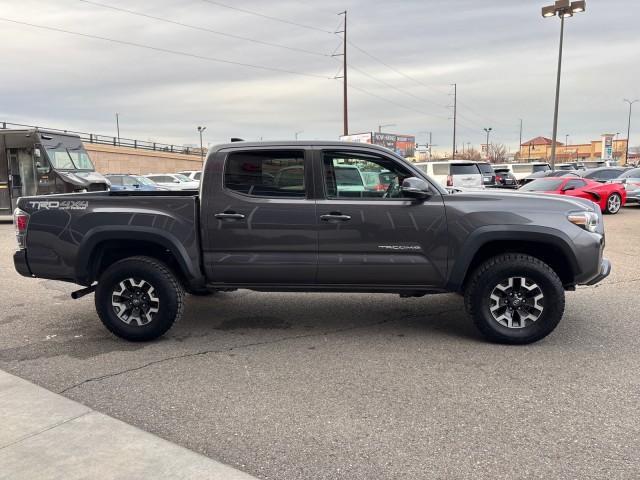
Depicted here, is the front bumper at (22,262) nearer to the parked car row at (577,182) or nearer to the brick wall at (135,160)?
the parked car row at (577,182)

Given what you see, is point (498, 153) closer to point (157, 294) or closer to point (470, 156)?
point (470, 156)

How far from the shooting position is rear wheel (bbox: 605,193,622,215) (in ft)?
55.2

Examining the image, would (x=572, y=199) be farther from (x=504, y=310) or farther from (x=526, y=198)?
(x=504, y=310)

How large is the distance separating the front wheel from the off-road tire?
2758 millimetres

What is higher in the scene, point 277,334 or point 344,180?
point 344,180

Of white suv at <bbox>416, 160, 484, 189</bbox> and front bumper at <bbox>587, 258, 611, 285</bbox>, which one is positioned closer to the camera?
front bumper at <bbox>587, 258, 611, 285</bbox>

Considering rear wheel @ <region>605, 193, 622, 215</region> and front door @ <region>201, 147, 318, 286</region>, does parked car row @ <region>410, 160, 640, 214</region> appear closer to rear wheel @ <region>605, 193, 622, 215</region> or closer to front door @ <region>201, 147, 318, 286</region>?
rear wheel @ <region>605, 193, 622, 215</region>

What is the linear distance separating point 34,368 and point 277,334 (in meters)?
2.16

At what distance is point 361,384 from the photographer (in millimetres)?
4023

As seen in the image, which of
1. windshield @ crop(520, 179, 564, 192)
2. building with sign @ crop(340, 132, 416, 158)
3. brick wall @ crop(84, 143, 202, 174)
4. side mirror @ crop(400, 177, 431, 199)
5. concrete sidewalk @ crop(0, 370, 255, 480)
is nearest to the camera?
concrete sidewalk @ crop(0, 370, 255, 480)

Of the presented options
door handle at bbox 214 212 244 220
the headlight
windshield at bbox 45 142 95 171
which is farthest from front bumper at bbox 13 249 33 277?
windshield at bbox 45 142 95 171

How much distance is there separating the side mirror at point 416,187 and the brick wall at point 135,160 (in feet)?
157

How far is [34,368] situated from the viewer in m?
4.44

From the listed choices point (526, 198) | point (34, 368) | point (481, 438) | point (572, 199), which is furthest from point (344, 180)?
point (34, 368)
